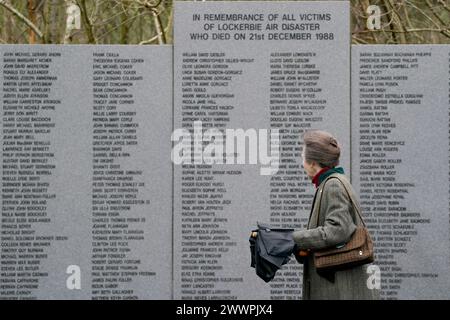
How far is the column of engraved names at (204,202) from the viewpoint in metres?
7.02

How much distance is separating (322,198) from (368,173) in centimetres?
249

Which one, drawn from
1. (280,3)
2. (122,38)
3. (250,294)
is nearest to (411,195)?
(250,294)

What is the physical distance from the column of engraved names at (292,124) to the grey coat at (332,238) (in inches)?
81.1

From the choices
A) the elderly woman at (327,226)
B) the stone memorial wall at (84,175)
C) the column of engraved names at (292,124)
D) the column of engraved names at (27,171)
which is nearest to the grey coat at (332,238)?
the elderly woman at (327,226)

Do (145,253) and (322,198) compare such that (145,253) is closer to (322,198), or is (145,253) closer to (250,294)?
(250,294)

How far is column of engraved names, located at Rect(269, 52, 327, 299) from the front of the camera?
704cm

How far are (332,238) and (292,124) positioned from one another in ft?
8.61

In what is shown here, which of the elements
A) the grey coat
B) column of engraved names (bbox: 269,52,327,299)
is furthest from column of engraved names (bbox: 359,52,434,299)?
the grey coat

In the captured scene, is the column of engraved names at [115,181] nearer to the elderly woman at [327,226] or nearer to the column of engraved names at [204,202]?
the column of engraved names at [204,202]

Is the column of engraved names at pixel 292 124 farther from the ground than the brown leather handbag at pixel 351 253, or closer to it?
farther from the ground

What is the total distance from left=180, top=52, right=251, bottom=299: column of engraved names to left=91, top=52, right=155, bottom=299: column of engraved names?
42 cm

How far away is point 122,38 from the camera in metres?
10.5

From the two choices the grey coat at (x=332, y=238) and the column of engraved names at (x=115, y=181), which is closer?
the grey coat at (x=332, y=238)

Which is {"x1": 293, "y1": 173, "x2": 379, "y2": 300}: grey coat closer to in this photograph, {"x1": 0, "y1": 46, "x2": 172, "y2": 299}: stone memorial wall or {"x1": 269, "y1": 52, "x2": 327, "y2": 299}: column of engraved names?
{"x1": 269, "y1": 52, "x2": 327, "y2": 299}: column of engraved names
